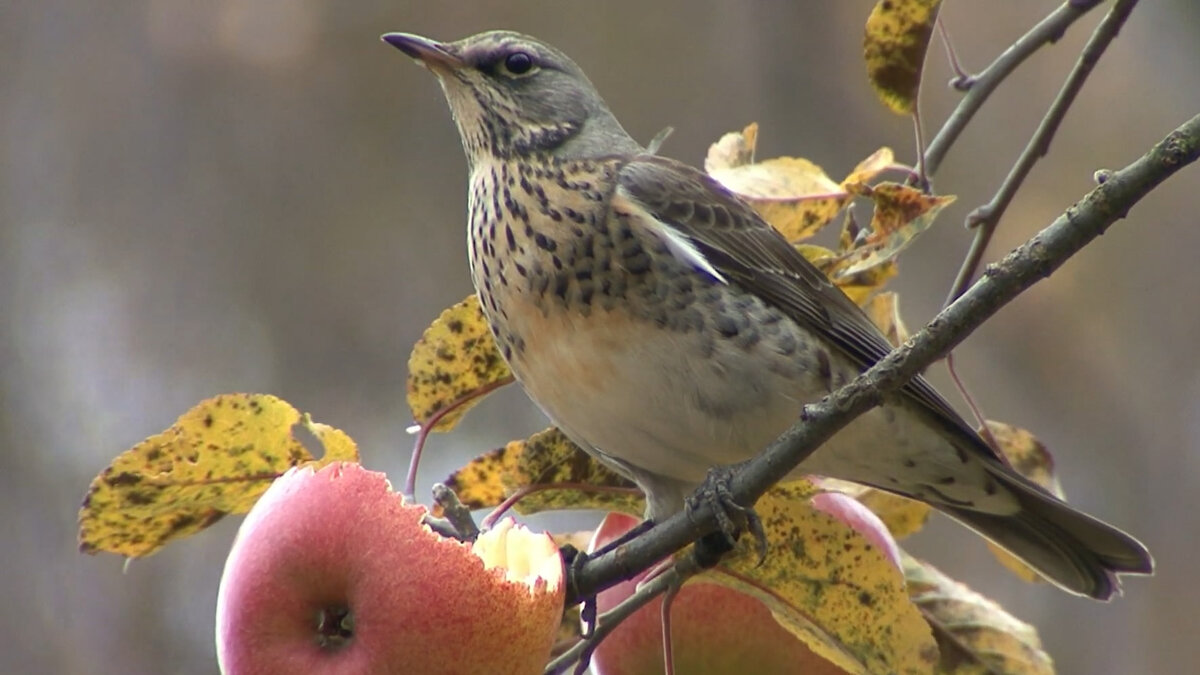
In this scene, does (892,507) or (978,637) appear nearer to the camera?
(978,637)

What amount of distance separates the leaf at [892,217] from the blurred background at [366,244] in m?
2.60

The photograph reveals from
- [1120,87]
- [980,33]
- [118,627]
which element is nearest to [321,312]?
[118,627]

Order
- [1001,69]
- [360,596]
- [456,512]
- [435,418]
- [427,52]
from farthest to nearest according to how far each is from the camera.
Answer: [427,52] < [1001,69] < [435,418] < [456,512] < [360,596]

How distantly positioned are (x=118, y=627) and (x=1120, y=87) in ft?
12.6

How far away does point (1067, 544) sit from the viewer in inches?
86.0

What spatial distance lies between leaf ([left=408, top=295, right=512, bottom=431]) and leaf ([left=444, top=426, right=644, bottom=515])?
0.26 ft

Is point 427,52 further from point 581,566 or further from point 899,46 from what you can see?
point 581,566

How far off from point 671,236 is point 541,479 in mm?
474

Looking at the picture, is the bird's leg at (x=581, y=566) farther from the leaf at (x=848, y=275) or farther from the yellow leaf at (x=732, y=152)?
the yellow leaf at (x=732, y=152)

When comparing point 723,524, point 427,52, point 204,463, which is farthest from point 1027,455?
point 204,463

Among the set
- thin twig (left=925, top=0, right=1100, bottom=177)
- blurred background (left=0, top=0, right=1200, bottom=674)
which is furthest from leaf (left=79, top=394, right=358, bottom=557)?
blurred background (left=0, top=0, right=1200, bottom=674)

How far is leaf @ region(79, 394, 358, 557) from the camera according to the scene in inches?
63.4

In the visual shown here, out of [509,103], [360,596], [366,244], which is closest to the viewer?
[360,596]

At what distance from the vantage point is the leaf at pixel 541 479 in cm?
178
